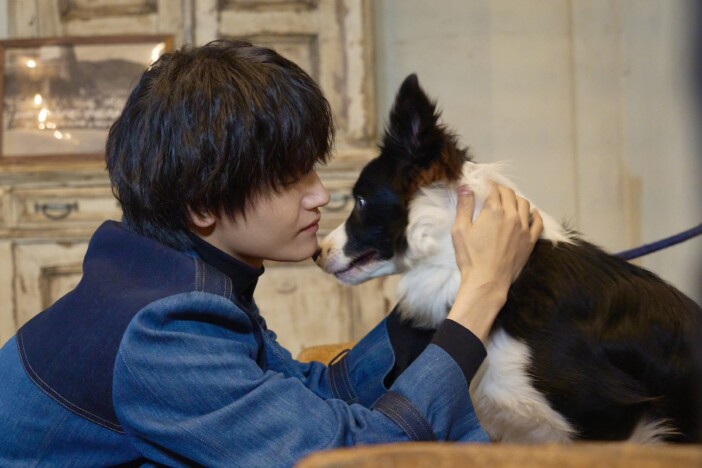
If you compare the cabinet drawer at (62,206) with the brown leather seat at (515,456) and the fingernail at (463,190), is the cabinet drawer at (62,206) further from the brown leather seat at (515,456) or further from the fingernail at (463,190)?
the brown leather seat at (515,456)

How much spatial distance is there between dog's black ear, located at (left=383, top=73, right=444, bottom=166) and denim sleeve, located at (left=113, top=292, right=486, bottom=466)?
579mm

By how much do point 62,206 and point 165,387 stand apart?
258 cm

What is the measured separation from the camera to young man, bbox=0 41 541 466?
1046 millimetres

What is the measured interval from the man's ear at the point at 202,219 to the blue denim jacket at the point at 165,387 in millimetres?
74

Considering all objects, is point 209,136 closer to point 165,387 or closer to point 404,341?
point 165,387

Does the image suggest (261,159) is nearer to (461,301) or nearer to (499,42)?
(461,301)

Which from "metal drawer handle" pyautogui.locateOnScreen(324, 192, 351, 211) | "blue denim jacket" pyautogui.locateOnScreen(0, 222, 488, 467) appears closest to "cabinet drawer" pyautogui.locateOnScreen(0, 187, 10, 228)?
"metal drawer handle" pyautogui.locateOnScreen(324, 192, 351, 211)

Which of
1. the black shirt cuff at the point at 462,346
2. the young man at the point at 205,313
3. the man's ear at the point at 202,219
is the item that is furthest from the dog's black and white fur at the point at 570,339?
the man's ear at the point at 202,219

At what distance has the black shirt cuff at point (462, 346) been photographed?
3.82 ft

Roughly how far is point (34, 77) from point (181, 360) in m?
2.85

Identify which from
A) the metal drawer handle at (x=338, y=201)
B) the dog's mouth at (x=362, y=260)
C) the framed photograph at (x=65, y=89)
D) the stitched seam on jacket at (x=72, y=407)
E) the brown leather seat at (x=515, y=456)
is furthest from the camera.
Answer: the framed photograph at (x=65, y=89)

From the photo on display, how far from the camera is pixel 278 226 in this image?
1.28 metres

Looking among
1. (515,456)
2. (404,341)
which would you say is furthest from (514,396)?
(515,456)

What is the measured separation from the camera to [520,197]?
151cm
